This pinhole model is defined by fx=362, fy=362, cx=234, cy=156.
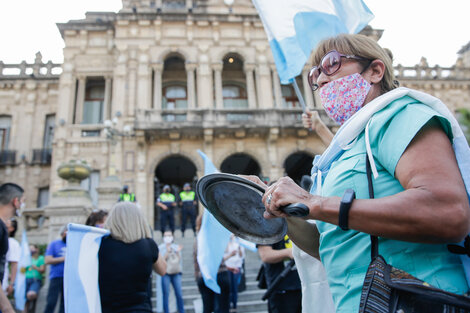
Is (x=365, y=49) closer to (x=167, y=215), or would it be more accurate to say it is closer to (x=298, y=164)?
(x=167, y=215)

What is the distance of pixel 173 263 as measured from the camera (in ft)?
23.5

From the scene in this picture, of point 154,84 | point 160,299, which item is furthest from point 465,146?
point 154,84

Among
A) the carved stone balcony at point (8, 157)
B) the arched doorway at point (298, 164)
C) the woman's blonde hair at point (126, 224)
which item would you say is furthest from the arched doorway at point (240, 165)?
the woman's blonde hair at point (126, 224)

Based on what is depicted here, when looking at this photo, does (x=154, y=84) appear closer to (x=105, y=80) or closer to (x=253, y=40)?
(x=105, y=80)

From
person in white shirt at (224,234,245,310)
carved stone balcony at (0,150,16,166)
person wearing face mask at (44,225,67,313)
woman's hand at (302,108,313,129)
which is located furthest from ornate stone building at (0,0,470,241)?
woman's hand at (302,108,313,129)

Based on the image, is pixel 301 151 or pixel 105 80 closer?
pixel 301 151

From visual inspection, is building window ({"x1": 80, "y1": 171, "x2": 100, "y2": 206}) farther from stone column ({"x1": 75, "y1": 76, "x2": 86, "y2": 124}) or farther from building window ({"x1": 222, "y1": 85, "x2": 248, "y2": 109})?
building window ({"x1": 222, "y1": 85, "x2": 248, "y2": 109})

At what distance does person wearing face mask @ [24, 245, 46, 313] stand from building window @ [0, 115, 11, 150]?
617 inches

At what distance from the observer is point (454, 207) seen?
42.6 inches

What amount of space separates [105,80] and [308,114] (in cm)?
1974

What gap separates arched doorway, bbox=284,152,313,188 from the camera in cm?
2092

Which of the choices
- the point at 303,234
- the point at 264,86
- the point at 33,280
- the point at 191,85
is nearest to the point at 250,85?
the point at 264,86

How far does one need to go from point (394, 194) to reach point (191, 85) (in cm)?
1918

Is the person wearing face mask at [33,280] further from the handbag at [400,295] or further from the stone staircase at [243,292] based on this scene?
the handbag at [400,295]
